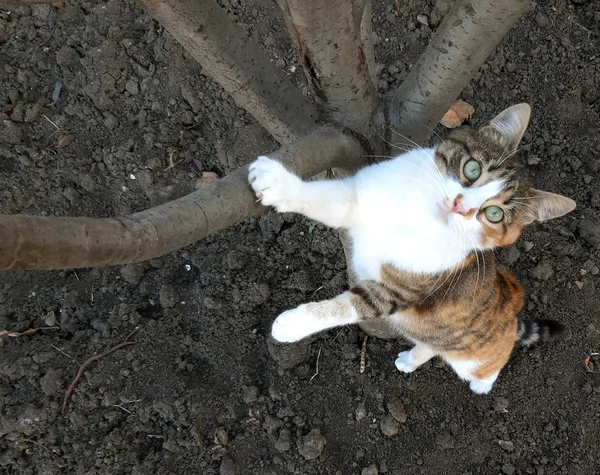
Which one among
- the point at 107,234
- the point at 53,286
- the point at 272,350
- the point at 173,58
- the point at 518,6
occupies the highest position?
the point at 518,6

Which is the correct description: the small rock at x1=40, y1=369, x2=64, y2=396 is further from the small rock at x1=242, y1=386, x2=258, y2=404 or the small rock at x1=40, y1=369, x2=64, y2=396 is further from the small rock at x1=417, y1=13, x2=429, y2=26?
the small rock at x1=417, y1=13, x2=429, y2=26

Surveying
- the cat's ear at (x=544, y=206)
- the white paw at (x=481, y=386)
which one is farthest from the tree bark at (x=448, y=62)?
the white paw at (x=481, y=386)

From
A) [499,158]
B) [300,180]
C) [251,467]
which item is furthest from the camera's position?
[251,467]

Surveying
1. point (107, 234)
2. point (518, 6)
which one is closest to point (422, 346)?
point (518, 6)

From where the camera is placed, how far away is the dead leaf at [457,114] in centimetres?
310

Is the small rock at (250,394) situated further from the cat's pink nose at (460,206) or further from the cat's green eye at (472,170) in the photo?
the cat's green eye at (472,170)

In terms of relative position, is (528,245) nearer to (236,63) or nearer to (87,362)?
(236,63)

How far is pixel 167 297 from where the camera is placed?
8.82 feet

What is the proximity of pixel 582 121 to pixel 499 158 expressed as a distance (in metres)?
1.47

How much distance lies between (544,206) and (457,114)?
1.24 metres

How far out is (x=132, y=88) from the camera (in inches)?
118

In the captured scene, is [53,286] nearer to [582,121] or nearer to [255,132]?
[255,132]

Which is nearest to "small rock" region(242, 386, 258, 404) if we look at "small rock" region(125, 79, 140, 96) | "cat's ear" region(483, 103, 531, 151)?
"cat's ear" region(483, 103, 531, 151)

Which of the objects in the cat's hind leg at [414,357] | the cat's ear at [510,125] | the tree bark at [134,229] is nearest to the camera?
the tree bark at [134,229]
